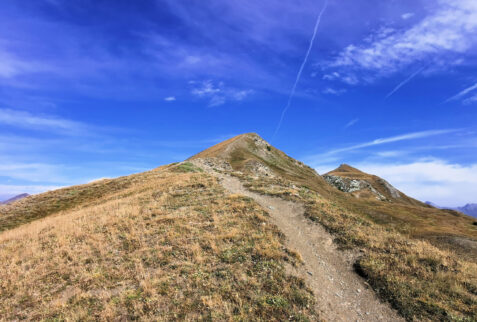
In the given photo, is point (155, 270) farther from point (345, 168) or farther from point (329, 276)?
point (345, 168)

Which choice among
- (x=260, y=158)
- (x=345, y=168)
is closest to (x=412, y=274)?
(x=260, y=158)

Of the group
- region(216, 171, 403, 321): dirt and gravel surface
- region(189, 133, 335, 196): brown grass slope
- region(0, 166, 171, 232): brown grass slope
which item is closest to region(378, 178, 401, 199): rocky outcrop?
region(189, 133, 335, 196): brown grass slope

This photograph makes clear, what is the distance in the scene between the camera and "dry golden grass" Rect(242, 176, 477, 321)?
1002cm

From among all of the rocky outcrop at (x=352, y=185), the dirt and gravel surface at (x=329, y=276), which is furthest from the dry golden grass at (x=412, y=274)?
the rocky outcrop at (x=352, y=185)

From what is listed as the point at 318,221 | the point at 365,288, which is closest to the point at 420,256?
the point at 365,288

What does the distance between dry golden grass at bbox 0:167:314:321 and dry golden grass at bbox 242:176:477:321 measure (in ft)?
14.3

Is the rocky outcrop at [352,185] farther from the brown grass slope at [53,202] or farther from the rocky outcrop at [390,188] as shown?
the brown grass slope at [53,202]

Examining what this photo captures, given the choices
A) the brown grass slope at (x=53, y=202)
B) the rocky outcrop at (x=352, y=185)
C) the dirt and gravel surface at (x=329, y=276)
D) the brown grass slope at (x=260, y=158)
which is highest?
the brown grass slope at (x=260, y=158)

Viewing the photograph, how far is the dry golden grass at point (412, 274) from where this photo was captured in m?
10.0

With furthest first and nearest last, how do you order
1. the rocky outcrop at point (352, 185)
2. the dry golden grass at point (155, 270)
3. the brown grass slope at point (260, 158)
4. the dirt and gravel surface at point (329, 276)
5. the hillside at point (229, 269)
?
the rocky outcrop at point (352, 185) → the brown grass slope at point (260, 158) → the dirt and gravel surface at point (329, 276) → the hillside at point (229, 269) → the dry golden grass at point (155, 270)

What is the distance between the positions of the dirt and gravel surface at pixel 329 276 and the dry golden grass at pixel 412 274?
0.65m

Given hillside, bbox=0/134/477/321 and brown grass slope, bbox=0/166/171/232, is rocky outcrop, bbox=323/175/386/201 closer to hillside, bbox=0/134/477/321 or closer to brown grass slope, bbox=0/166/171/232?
hillside, bbox=0/134/477/321

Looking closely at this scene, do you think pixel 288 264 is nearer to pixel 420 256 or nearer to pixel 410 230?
pixel 420 256

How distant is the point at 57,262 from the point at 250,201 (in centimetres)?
1571
